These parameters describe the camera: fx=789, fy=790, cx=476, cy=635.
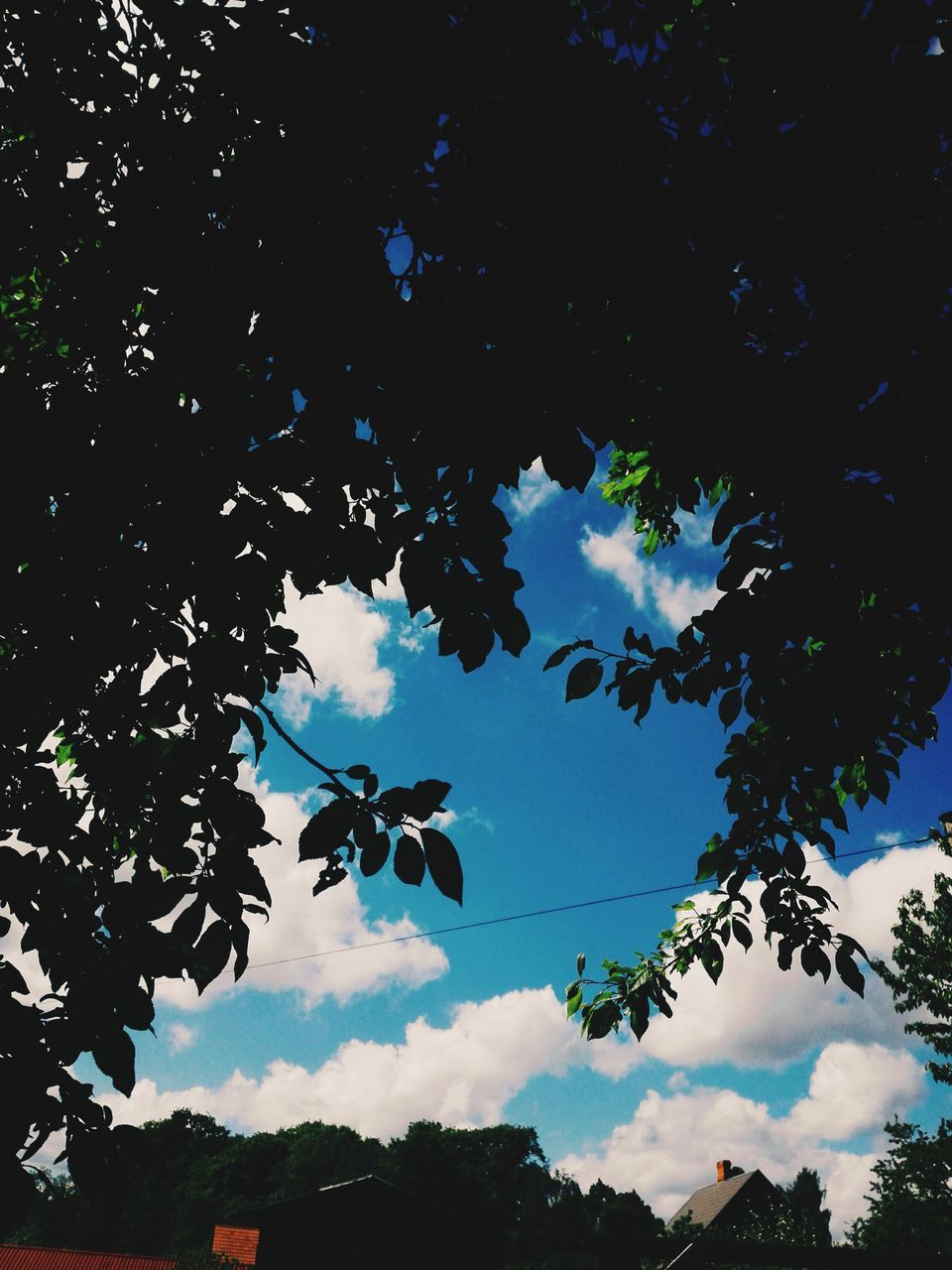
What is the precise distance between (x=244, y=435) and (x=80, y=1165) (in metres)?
2.00

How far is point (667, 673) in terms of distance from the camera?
10.7ft

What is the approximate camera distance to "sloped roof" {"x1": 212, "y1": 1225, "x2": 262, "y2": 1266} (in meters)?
30.9

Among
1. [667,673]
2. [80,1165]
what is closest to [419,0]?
[667,673]

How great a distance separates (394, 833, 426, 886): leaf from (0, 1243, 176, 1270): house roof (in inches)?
1478

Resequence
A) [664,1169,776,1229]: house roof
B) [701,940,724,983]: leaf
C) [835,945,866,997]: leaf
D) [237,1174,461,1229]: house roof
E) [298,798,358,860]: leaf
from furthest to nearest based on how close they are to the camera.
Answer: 1. [664,1169,776,1229]: house roof
2. [237,1174,461,1229]: house roof
3. [701,940,724,983]: leaf
4. [835,945,866,997]: leaf
5. [298,798,358,860]: leaf

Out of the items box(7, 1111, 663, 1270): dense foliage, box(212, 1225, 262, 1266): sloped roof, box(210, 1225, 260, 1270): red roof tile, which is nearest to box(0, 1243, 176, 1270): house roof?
box(210, 1225, 260, 1270): red roof tile

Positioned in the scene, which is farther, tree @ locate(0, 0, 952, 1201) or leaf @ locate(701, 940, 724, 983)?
leaf @ locate(701, 940, 724, 983)

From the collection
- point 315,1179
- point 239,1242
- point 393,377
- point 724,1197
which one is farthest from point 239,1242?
point 315,1179

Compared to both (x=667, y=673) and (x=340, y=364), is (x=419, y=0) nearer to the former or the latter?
(x=340, y=364)

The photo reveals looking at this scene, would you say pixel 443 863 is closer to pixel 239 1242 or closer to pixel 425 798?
pixel 425 798

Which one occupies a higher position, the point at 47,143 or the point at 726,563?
the point at 47,143

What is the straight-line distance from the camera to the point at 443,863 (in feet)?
7.27

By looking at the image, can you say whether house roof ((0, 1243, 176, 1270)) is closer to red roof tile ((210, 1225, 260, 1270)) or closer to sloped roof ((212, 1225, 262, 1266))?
red roof tile ((210, 1225, 260, 1270))

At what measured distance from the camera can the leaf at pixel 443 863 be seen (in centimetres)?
220
